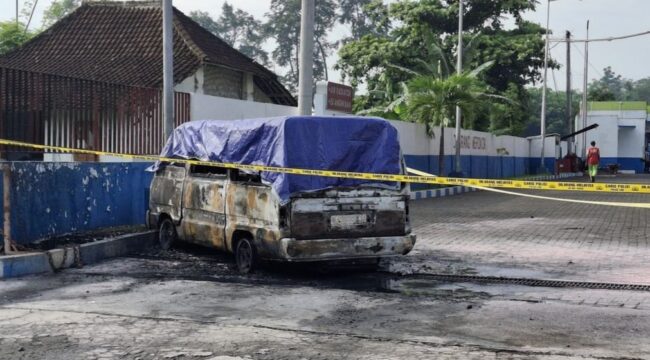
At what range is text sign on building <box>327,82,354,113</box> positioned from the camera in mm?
17375

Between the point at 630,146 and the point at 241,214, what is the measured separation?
5546 centimetres

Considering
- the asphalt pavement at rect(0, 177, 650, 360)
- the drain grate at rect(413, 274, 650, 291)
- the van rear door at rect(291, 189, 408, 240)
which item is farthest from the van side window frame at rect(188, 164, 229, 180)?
the drain grate at rect(413, 274, 650, 291)

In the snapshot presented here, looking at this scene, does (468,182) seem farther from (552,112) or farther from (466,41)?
(552,112)

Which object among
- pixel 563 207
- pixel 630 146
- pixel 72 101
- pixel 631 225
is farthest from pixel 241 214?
pixel 630 146

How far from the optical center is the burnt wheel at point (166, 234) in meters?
10.2

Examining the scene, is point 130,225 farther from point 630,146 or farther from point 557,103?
point 557,103

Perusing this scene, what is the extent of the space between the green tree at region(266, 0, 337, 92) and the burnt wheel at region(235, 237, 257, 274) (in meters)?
56.3

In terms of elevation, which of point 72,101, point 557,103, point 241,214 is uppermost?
point 557,103

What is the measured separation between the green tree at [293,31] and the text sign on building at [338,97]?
4615 cm

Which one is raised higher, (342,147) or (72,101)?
(72,101)

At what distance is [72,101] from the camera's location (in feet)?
40.2

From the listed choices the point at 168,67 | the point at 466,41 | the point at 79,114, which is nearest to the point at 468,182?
the point at 168,67

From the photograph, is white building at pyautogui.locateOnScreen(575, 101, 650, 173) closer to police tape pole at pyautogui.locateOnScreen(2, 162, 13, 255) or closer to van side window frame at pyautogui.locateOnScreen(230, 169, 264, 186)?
van side window frame at pyautogui.locateOnScreen(230, 169, 264, 186)

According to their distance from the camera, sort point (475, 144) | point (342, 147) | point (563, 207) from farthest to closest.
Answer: point (475, 144), point (563, 207), point (342, 147)
